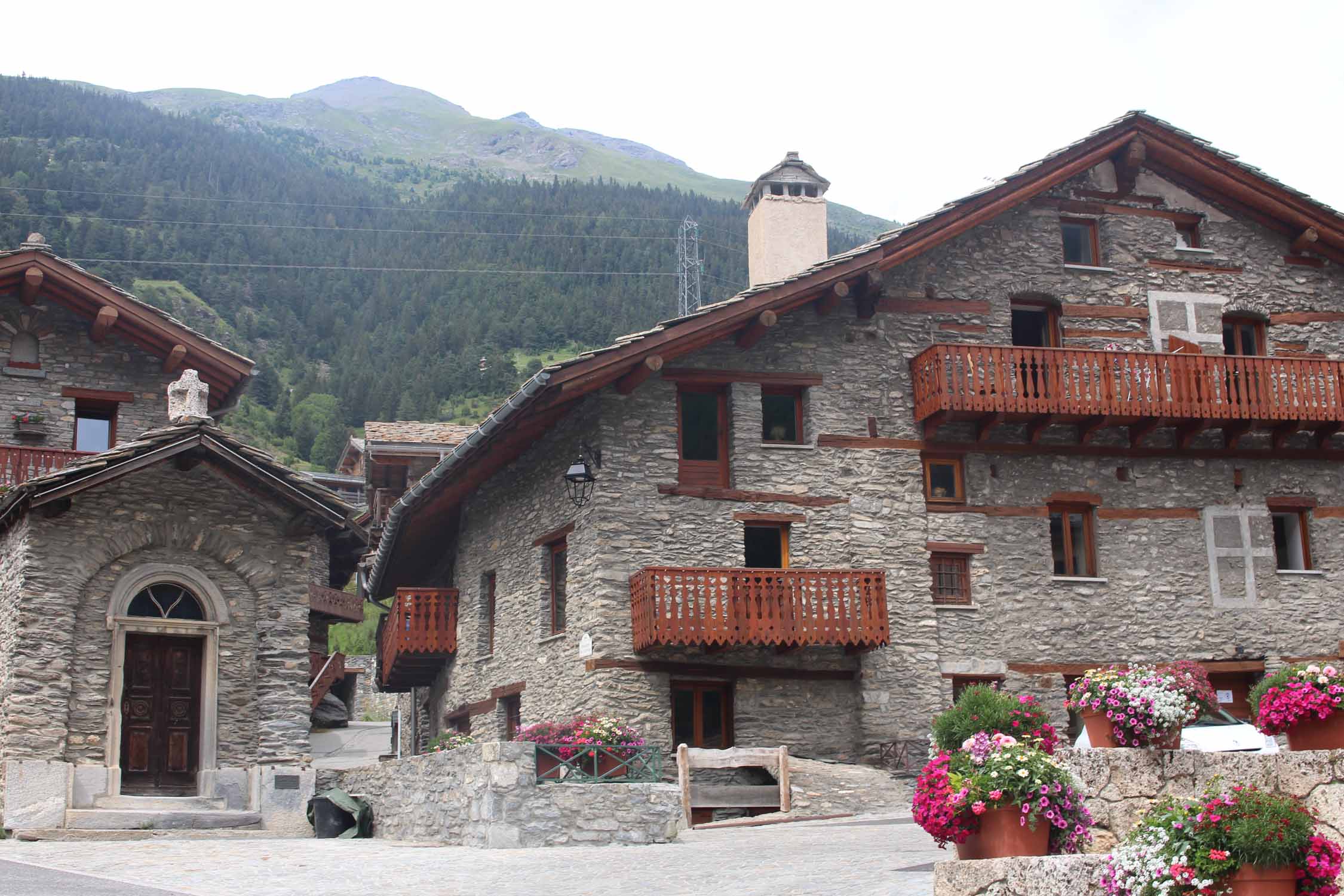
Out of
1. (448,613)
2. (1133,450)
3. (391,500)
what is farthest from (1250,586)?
(391,500)

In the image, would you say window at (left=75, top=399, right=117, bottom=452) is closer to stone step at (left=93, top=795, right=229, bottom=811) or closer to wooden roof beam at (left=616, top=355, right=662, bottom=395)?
stone step at (left=93, top=795, right=229, bottom=811)

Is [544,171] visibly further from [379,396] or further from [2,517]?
[2,517]

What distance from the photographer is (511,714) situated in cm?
2536

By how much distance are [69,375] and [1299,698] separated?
Result: 67.8 ft

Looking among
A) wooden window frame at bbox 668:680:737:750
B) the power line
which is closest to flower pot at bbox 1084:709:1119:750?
wooden window frame at bbox 668:680:737:750

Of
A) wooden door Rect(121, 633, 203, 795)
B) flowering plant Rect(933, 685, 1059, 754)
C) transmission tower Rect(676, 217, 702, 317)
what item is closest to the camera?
flowering plant Rect(933, 685, 1059, 754)

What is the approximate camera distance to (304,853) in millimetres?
15602

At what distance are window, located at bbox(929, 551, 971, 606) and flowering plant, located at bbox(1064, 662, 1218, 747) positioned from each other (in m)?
11.8

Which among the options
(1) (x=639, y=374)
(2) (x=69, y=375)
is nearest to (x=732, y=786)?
(1) (x=639, y=374)

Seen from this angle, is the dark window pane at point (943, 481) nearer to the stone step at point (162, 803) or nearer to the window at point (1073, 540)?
the window at point (1073, 540)

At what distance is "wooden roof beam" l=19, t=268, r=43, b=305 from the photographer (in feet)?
79.5

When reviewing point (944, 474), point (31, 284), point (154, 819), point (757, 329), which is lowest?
point (154, 819)

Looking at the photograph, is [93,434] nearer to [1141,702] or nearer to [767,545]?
[767,545]

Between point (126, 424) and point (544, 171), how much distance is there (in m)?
168
